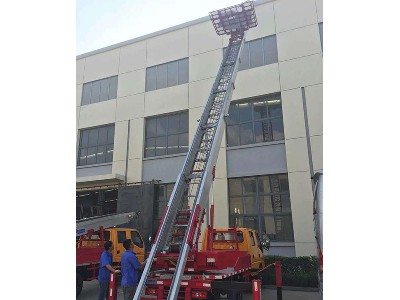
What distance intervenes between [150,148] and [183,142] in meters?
1.93

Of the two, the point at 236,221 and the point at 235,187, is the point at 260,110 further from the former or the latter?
Answer: the point at 236,221

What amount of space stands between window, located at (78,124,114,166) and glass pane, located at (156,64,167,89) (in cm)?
366

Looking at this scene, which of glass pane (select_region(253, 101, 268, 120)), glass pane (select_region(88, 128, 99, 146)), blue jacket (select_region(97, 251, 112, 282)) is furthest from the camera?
glass pane (select_region(88, 128, 99, 146))

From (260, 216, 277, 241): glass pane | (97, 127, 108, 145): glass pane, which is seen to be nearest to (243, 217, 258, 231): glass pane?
(260, 216, 277, 241): glass pane

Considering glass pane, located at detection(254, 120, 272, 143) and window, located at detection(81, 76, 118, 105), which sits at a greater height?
window, located at detection(81, 76, 118, 105)

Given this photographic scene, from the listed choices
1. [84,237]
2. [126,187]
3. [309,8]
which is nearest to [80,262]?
[84,237]

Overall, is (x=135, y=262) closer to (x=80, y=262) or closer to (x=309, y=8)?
(x=80, y=262)

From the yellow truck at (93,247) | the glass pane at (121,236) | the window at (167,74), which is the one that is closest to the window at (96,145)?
the window at (167,74)

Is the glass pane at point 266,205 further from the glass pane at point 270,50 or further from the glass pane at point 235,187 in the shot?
the glass pane at point 270,50

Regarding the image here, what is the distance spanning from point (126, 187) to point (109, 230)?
5.25 m

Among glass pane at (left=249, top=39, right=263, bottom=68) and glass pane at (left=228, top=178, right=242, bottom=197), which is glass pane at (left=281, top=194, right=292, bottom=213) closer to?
glass pane at (left=228, top=178, right=242, bottom=197)

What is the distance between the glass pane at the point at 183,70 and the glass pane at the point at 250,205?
6719 mm

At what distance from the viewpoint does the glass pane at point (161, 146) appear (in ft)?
51.5

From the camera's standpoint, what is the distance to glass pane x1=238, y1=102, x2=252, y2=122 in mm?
14352
